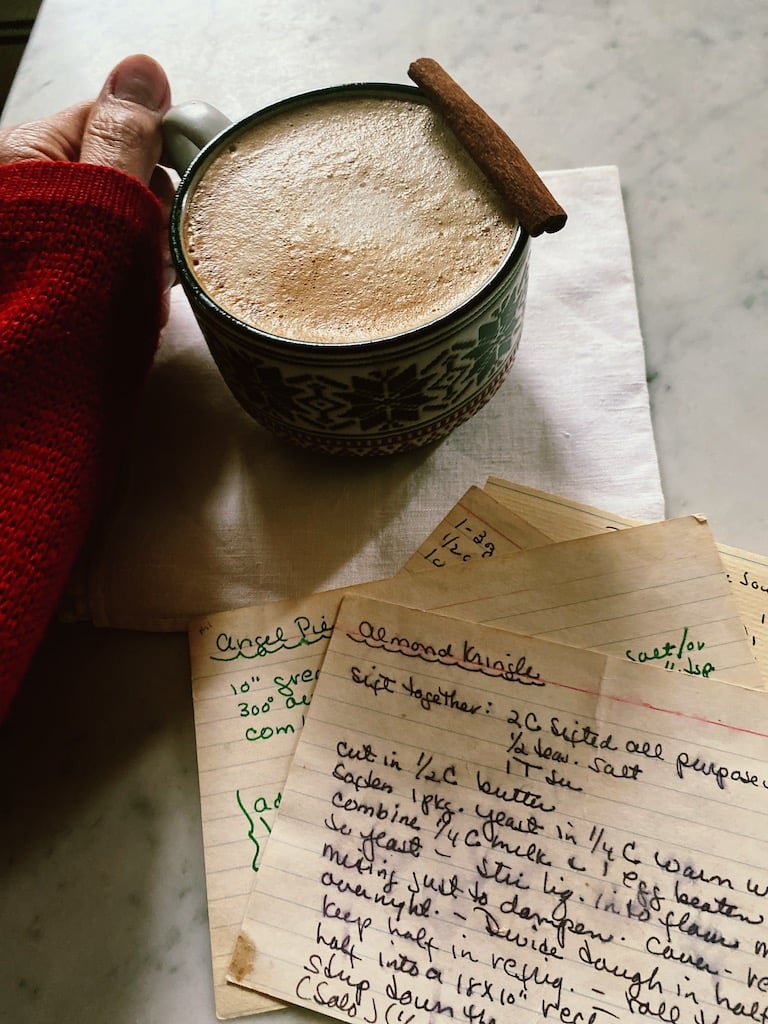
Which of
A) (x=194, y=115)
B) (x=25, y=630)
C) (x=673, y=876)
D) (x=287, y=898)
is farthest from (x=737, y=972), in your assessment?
(x=194, y=115)

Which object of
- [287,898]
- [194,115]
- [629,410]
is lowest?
[287,898]

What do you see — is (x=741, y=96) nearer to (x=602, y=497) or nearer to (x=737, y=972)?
(x=602, y=497)

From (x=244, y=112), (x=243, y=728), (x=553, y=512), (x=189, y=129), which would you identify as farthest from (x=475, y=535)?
(x=244, y=112)

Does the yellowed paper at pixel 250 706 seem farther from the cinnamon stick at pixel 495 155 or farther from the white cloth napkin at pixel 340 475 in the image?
the cinnamon stick at pixel 495 155

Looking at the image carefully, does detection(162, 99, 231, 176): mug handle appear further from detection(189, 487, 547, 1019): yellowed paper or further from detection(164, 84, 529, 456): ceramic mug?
detection(189, 487, 547, 1019): yellowed paper

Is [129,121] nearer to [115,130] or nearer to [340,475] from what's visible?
[115,130]

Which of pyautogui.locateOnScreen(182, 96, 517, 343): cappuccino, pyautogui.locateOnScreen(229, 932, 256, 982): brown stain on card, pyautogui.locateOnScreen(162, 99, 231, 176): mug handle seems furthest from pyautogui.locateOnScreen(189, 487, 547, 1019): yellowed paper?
pyautogui.locateOnScreen(162, 99, 231, 176): mug handle

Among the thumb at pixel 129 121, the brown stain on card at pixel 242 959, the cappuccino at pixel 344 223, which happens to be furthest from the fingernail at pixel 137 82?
the brown stain on card at pixel 242 959
